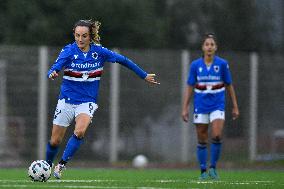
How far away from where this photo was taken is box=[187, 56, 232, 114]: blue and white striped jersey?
54.0ft

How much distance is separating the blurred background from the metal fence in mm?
23

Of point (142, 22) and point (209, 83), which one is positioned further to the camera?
point (142, 22)

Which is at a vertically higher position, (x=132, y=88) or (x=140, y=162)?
(x=132, y=88)

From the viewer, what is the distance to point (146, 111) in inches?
1014

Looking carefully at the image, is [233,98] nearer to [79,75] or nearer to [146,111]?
[79,75]

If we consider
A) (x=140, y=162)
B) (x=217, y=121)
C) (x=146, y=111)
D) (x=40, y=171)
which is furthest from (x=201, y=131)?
(x=146, y=111)

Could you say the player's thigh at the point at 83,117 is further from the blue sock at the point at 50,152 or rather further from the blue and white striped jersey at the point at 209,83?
the blue and white striped jersey at the point at 209,83

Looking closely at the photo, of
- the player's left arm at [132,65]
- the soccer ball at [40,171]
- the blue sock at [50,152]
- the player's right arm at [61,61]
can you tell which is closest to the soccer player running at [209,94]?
the player's left arm at [132,65]

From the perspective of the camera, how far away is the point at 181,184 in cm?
1332

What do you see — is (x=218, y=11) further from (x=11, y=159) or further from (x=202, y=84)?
(x=202, y=84)

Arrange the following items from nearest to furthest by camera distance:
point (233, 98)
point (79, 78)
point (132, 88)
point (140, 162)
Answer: point (79, 78), point (233, 98), point (140, 162), point (132, 88)

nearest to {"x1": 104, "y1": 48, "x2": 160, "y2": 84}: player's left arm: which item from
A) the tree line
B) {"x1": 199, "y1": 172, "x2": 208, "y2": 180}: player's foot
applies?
{"x1": 199, "y1": 172, "x2": 208, "y2": 180}: player's foot

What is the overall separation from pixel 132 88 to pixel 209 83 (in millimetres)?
9258

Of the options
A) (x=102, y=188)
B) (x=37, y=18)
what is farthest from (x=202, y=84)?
(x=37, y=18)
